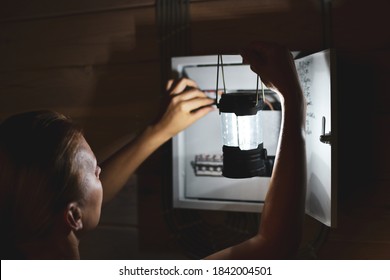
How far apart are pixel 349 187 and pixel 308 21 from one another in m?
0.41

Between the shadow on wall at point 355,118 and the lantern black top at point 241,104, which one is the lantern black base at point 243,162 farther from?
the shadow on wall at point 355,118

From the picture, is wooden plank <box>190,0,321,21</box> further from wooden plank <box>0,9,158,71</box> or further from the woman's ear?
the woman's ear

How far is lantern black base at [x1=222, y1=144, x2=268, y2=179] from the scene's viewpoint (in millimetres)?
978

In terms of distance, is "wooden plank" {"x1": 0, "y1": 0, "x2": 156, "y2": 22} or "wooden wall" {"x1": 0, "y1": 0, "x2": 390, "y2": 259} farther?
"wooden plank" {"x1": 0, "y1": 0, "x2": 156, "y2": 22}

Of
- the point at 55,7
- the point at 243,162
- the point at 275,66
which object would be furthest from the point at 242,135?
the point at 55,7

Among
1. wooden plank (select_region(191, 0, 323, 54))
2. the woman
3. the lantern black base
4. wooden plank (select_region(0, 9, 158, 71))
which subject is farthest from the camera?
wooden plank (select_region(0, 9, 158, 71))

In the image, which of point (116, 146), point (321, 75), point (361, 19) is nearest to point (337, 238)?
point (321, 75)

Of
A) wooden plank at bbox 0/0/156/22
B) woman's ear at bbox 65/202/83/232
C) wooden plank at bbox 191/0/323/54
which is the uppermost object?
wooden plank at bbox 0/0/156/22

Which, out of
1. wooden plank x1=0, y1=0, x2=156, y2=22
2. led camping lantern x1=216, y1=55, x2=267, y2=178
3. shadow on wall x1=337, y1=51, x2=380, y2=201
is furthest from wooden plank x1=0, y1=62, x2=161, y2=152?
shadow on wall x1=337, y1=51, x2=380, y2=201

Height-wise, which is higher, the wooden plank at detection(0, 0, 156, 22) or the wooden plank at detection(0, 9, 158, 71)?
the wooden plank at detection(0, 0, 156, 22)

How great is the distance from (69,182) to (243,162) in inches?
14.2

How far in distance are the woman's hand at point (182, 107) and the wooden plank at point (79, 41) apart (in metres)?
0.14

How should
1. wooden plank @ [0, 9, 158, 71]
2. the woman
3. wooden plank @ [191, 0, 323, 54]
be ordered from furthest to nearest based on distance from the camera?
wooden plank @ [0, 9, 158, 71] → wooden plank @ [191, 0, 323, 54] → the woman
